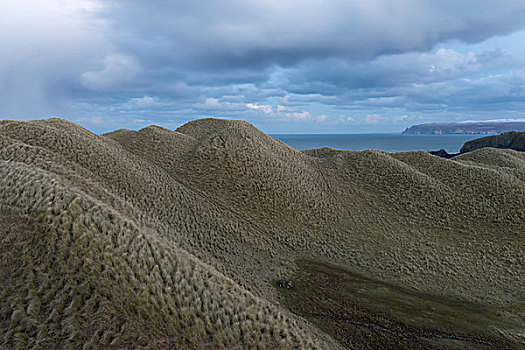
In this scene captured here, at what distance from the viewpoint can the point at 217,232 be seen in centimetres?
2947

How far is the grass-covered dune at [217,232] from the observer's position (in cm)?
1294

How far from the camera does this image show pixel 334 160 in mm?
52875

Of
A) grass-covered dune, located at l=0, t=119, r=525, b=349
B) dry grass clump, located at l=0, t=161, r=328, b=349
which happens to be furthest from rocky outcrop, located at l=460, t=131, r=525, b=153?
dry grass clump, located at l=0, t=161, r=328, b=349

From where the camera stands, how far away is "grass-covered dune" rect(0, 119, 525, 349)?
12.9 meters

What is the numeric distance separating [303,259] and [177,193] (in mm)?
15486

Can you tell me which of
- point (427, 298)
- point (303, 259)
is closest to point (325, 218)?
point (303, 259)

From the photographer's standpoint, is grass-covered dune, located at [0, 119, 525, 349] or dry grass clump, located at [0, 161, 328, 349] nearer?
dry grass clump, located at [0, 161, 328, 349]

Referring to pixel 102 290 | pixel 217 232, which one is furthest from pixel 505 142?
pixel 102 290

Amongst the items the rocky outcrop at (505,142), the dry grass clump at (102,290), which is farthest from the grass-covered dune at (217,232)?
the rocky outcrop at (505,142)

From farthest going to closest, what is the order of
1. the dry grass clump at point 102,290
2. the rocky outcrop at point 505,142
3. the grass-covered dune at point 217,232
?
1. the rocky outcrop at point 505,142
2. the grass-covered dune at point 217,232
3. the dry grass clump at point 102,290

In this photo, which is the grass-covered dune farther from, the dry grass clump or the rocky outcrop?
the rocky outcrop

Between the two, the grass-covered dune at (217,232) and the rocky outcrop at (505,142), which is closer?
the grass-covered dune at (217,232)

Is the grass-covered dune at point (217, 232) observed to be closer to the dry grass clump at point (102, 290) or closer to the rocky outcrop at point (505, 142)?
the dry grass clump at point (102, 290)

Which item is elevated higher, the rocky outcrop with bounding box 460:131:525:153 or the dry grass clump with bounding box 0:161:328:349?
the rocky outcrop with bounding box 460:131:525:153
